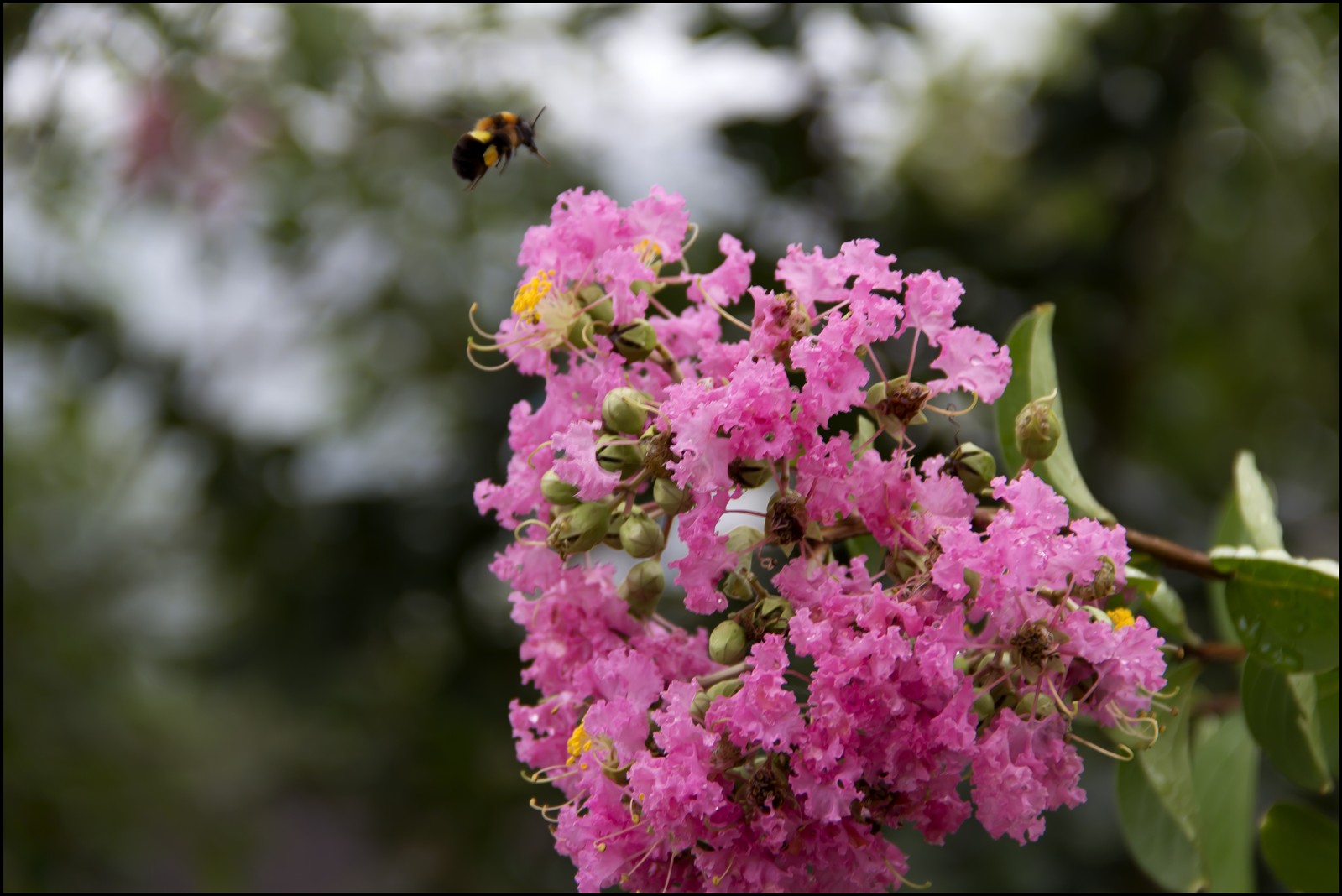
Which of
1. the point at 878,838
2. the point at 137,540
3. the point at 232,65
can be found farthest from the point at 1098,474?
the point at 137,540

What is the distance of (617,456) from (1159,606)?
59 centimetres

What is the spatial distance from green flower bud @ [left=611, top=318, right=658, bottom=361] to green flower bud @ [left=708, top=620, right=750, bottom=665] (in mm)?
249

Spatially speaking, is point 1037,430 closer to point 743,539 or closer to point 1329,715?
point 743,539

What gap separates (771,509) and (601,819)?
0.30m

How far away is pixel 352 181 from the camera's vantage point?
9.47 feet

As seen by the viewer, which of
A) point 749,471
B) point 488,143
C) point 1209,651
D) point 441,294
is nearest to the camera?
point 749,471

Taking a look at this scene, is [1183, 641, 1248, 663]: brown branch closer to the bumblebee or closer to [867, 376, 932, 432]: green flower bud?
[867, 376, 932, 432]: green flower bud

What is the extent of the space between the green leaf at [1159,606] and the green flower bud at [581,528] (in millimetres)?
485

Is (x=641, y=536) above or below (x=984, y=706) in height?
above

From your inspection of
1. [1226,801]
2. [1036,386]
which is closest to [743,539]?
[1036,386]

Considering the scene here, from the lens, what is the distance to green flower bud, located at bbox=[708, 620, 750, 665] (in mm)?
928

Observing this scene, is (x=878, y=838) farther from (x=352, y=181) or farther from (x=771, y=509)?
(x=352, y=181)

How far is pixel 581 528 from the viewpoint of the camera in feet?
3.15

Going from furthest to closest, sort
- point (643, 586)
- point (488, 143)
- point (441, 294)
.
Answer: point (441, 294)
point (488, 143)
point (643, 586)
